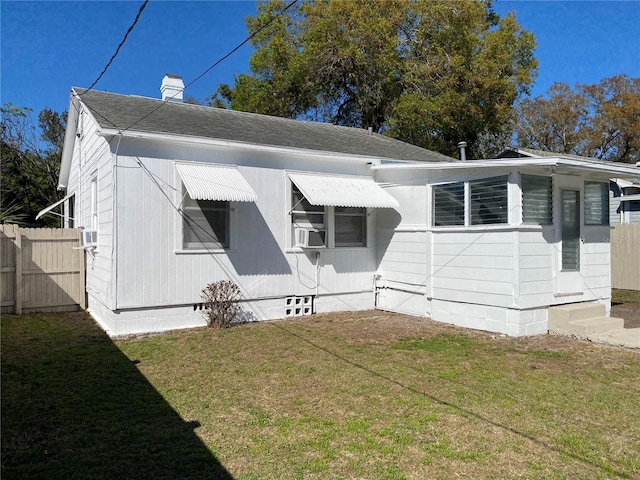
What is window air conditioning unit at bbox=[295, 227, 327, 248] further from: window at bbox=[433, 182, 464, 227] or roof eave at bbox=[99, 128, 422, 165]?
window at bbox=[433, 182, 464, 227]

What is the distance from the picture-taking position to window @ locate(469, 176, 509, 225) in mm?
8227

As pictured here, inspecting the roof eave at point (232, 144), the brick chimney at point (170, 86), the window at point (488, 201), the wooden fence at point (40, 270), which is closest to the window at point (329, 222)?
the roof eave at point (232, 144)

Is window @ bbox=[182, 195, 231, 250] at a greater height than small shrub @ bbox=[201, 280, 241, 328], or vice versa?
window @ bbox=[182, 195, 231, 250]

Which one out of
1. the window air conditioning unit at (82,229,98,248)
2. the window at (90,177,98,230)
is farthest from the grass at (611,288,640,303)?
the window at (90,177,98,230)

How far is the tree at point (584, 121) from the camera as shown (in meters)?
33.0

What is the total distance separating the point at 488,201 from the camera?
8.49 meters

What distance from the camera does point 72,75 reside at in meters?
12.1

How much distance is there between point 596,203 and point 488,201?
8.68 ft

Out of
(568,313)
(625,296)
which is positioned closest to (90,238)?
(568,313)

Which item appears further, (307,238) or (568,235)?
(307,238)

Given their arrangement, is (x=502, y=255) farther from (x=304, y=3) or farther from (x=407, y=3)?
(x=304, y=3)

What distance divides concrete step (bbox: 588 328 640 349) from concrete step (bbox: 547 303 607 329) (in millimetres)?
529

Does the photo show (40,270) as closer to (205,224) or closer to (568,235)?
(205,224)

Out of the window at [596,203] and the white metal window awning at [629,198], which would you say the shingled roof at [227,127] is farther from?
the white metal window awning at [629,198]
